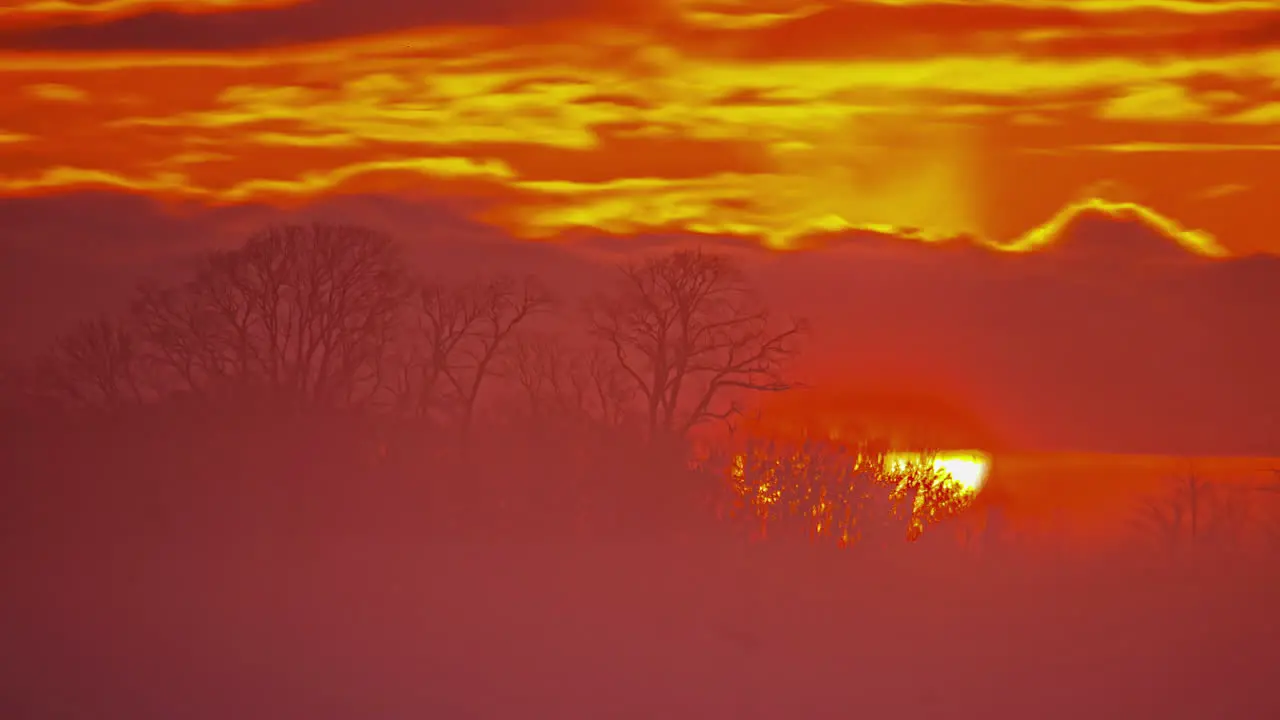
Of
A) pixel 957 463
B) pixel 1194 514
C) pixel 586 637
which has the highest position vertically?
pixel 957 463

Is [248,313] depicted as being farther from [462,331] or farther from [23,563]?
[23,563]

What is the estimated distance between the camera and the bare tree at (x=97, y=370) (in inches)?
2057

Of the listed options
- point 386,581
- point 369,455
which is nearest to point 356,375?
point 369,455

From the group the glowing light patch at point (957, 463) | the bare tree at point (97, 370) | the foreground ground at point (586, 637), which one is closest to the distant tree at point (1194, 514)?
the glowing light patch at point (957, 463)

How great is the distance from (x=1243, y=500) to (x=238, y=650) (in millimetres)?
54585

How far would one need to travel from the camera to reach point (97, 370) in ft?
173

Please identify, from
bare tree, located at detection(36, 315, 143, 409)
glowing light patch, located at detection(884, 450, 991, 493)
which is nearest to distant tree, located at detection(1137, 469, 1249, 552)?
glowing light patch, located at detection(884, 450, 991, 493)

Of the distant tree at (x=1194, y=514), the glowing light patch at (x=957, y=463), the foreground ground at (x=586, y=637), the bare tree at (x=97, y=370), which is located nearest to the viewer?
the foreground ground at (x=586, y=637)

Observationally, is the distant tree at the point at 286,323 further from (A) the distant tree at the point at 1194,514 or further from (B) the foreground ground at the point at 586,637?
(A) the distant tree at the point at 1194,514

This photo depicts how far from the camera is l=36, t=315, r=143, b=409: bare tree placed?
52250mm

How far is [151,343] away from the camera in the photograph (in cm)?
5297

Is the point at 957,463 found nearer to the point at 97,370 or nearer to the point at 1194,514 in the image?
the point at 1194,514

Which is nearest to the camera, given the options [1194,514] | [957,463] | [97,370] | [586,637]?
[586,637]

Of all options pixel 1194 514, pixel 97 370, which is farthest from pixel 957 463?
pixel 97 370
